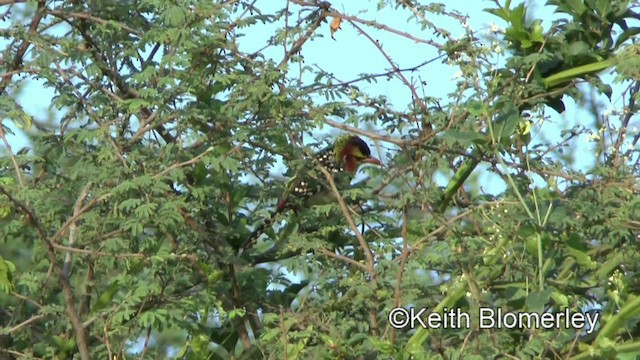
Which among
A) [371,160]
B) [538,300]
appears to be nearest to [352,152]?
[371,160]

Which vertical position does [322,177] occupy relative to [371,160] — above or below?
below

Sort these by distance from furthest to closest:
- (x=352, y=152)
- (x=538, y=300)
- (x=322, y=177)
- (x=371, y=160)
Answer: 1. (x=352, y=152)
2. (x=371, y=160)
3. (x=322, y=177)
4. (x=538, y=300)

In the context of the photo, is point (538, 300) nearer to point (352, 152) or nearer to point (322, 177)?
point (322, 177)

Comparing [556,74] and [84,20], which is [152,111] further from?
[556,74]

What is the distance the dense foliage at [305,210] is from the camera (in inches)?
200

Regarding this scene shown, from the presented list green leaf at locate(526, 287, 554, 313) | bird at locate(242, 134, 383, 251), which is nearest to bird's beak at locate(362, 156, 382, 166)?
bird at locate(242, 134, 383, 251)

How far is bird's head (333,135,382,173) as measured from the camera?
600cm

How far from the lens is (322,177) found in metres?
5.51

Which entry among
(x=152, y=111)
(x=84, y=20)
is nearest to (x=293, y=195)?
(x=152, y=111)

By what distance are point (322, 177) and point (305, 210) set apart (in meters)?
0.18

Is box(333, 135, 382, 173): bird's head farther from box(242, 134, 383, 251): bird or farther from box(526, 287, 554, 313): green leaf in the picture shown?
box(526, 287, 554, 313): green leaf

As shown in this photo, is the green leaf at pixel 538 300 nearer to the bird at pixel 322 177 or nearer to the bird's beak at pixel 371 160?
the bird at pixel 322 177

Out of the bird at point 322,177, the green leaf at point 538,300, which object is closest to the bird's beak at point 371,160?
the bird at point 322,177

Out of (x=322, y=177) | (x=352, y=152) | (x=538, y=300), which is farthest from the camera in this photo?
(x=352, y=152)
